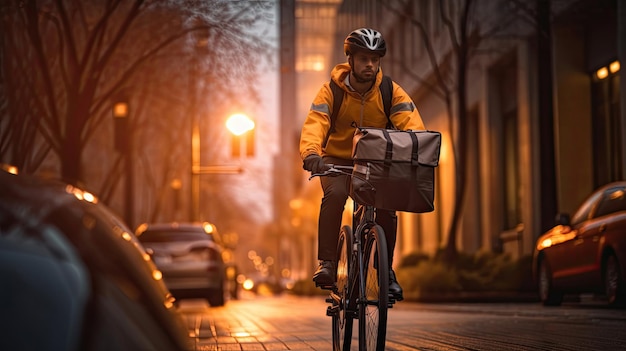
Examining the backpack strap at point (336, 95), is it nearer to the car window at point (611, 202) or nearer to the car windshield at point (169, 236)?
the car window at point (611, 202)

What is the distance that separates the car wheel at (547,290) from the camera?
18094mm

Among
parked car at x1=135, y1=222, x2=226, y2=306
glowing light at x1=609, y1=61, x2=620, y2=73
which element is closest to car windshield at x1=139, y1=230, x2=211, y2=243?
parked car at x1=135, y1=222, x2=226, y2=306

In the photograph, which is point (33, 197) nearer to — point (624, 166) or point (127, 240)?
point (127, 240)

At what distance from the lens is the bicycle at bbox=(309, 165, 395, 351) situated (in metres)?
5.86

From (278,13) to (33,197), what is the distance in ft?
60.5

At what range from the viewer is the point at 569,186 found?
26266mm

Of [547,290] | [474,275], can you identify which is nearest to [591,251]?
[547,290]

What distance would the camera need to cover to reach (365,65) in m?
6.98

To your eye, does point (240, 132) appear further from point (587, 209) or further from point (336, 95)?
point (336, 95)

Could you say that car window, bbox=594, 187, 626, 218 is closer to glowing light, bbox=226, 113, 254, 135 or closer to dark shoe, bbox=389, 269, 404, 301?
dark shoe, bbox=389, 269, 404, 301

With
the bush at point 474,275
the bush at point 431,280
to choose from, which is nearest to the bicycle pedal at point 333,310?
the bush at point 474,275

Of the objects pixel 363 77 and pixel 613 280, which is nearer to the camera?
pixel 363 77

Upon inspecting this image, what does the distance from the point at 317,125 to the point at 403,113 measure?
0.49m

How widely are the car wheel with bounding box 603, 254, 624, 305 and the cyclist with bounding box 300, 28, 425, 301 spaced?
26.1ft
